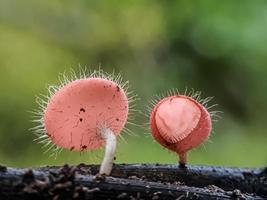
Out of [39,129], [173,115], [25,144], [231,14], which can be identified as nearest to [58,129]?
[39,129]

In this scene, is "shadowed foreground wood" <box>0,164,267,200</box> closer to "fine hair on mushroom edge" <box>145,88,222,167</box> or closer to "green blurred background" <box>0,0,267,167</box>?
"fine hair on mushroom edge" <box>145,88,222,167</box>

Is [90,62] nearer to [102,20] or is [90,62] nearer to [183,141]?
Answer: [102,20]

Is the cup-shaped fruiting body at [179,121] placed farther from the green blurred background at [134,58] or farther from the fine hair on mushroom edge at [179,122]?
the green blurred background at [134,58]

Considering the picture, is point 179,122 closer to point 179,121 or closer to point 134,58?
point 179,121

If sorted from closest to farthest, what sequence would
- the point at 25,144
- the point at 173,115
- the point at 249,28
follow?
1. the point at 173,115
2. the point at 249,28
3. the point at 25,144

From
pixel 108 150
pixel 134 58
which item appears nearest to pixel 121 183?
pixel 108 150

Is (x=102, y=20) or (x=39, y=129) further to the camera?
(x=102, y=20)

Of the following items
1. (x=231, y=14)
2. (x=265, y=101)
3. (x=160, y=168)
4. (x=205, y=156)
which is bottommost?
(x=160, y=168)
